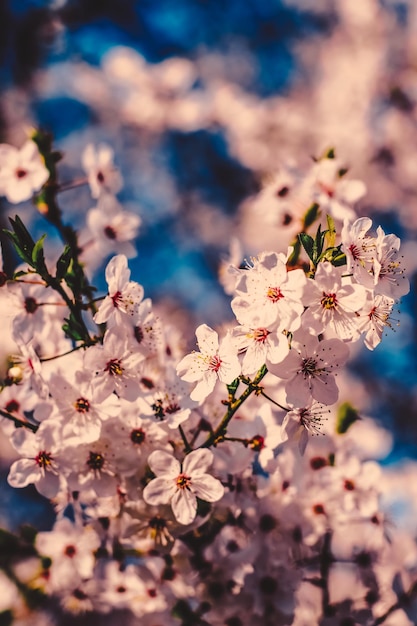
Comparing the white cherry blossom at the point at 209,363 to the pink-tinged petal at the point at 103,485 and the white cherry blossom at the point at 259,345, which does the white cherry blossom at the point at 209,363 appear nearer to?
the white cherry blossom at the point at 259,345

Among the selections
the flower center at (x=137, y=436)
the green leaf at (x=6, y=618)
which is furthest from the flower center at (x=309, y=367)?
the green leaf at (x=6, y=618)

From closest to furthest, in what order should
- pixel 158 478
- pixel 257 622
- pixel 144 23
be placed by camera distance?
pixel 158 478, pixel 257 622, pixel 144 23

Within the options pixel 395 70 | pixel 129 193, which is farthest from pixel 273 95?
pixel 129 193

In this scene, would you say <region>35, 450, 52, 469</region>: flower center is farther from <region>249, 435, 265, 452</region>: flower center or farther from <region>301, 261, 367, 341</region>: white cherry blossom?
<region>301, 261, 367, 341</region>: white cherry blossom

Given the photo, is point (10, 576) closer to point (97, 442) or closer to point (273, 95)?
point (97, 442)

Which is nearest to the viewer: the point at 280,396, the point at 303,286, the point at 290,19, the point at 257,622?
the point at 303,286

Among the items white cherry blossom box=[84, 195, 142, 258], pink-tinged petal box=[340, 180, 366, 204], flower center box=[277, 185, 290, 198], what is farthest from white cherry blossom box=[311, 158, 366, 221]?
white cherry blossom box=[84, 195, 142, 258]
